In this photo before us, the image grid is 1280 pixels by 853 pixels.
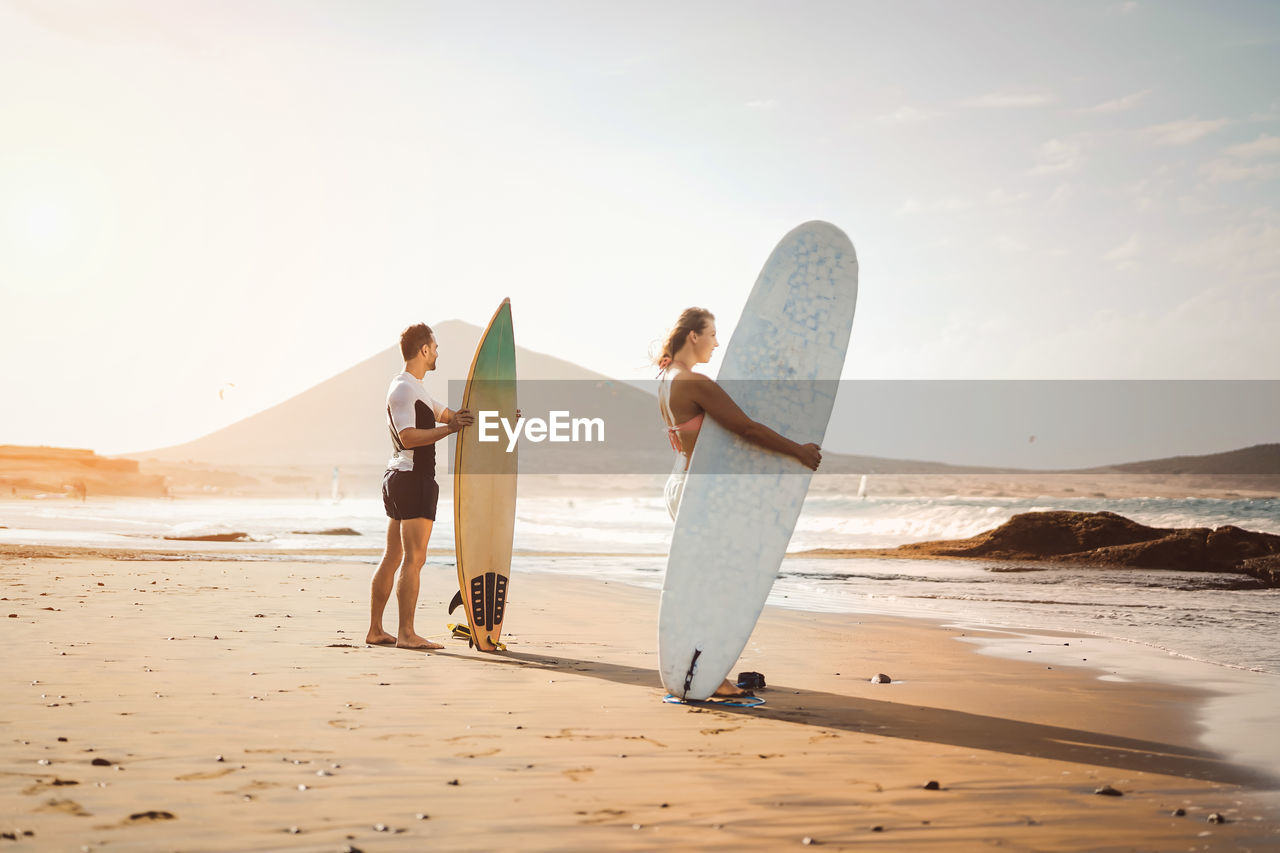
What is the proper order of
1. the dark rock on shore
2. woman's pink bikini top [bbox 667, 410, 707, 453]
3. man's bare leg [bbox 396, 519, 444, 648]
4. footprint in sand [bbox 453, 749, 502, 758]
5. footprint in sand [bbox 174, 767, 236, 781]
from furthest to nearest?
the dark rock on shore < man's bare leg [bbox 396, 519, 444, 648] < woman's pink bikini top [bbox 667, 410, 707, 453] < footprint in sand [bbox 453, 749, 502, 758] < footprint in sand [bbox 174, 767, 236, 781]

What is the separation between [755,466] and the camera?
3.71m

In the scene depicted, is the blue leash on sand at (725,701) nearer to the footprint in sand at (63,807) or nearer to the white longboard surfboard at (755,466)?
the white longboard surfboard at (755,466)

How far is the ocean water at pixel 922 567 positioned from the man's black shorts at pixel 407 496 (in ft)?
12.5

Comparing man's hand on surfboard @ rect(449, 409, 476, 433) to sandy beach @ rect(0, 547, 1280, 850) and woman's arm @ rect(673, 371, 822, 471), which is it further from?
woman's arm @ rect(673, 371, 822, 471)

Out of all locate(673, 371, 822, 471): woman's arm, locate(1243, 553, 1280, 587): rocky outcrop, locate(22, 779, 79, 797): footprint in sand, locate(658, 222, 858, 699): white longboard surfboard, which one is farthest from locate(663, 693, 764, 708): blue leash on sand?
locate(1243, 553, 1280, 587): rocky outcrop

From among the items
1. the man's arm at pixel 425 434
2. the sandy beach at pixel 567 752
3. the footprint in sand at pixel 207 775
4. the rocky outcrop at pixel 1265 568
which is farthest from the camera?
the rocky outcrop at pixel 1265 568

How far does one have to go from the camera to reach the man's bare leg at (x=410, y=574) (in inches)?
184

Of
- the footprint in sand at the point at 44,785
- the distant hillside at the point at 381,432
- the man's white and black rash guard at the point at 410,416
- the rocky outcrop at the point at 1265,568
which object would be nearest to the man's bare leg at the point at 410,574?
the man's white and black rash guard at the point at 410,416

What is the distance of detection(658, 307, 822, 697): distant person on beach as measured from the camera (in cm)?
361

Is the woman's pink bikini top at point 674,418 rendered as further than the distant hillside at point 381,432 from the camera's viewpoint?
No

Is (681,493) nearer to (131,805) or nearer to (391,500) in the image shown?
(391,500)

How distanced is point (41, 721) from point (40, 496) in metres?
32.9

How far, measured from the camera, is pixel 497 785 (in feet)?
7.99

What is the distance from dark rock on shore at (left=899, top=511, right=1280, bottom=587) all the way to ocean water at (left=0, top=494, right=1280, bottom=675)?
1.03 meters
